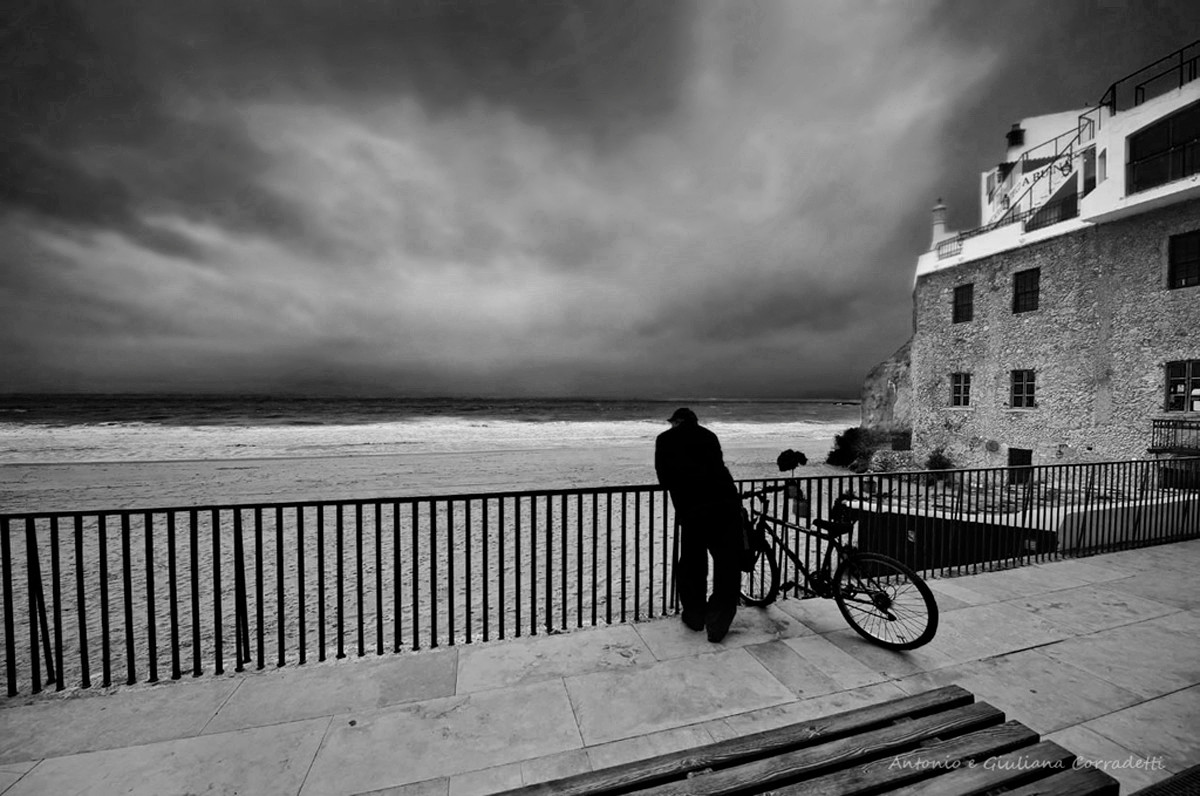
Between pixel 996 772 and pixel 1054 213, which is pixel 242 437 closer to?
pixel 996 772

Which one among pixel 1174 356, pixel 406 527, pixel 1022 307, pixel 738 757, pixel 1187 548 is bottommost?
pixel 406 527

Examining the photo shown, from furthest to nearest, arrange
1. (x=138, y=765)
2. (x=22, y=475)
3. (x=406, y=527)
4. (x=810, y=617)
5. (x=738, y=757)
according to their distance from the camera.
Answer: (x=22, y=475) < (x=406, y=527) < (x=810, y=617) < (x=138, y=765) < (x=738, y=757)

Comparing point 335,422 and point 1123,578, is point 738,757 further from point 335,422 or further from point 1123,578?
point 335,422

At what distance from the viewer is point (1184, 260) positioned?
1429cm

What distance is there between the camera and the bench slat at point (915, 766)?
1835mm

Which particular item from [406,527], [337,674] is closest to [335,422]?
[406,527]

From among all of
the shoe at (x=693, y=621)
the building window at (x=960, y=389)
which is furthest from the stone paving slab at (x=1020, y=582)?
the building window at (x=960, y=389)

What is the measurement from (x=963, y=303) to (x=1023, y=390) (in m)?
4.80

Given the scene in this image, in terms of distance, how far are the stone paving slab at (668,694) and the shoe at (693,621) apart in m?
0.40

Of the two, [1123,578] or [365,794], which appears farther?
[1123,578]

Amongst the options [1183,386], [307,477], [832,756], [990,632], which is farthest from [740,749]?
[1183,386]

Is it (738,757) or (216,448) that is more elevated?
(738,757)

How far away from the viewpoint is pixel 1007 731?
6.89 feet

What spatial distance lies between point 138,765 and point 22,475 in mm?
23979
